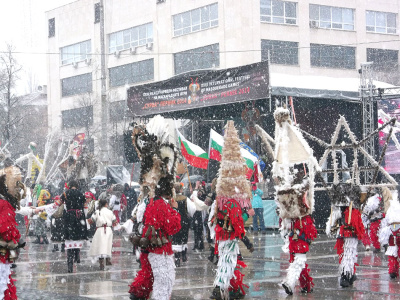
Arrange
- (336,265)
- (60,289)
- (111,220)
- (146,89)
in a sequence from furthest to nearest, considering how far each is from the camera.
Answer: (146,89), (111,220), (336,265), (60,289)

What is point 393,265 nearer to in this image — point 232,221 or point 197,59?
point 232,221

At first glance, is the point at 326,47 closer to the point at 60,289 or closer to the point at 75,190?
the point at 75,190

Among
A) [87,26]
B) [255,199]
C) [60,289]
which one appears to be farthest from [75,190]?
[87,26]

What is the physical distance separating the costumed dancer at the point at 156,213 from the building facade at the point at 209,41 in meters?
29.4

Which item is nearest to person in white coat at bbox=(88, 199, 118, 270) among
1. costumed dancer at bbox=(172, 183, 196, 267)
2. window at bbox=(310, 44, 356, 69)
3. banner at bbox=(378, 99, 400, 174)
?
costumed dancer at bbox=(172, 183, 196, 267)

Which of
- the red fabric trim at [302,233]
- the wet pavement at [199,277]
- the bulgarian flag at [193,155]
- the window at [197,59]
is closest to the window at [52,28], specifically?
the window at [197,59]

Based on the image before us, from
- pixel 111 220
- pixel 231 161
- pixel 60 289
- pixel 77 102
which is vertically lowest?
pixel 60 289

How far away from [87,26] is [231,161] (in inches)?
1750

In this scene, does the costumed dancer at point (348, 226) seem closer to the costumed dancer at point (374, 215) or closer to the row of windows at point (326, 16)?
the costumed dancer at point (374, 215)

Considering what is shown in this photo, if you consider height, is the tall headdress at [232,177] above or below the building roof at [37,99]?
below

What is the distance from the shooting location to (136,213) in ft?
29.1

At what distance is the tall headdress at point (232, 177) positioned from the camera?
396 inches

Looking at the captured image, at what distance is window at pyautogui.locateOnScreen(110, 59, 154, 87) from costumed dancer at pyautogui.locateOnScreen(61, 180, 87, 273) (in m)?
32.5

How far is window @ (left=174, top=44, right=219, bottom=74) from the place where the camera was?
42003 millimetres
